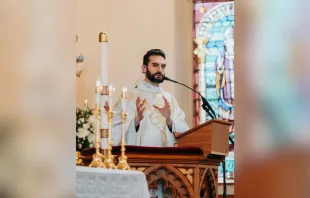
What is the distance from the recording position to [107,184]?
244 cm

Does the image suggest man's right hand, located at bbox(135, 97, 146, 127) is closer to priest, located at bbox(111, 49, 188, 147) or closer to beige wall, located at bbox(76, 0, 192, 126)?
priest, located at bbox(111, 49, 188, 147)

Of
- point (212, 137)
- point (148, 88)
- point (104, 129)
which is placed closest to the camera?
point (104, 129)

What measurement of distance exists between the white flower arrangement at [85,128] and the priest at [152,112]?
301 millimetres

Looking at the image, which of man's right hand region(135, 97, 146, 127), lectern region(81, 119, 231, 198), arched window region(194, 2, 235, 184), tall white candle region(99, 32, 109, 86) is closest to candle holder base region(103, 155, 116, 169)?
tall white candle region(99, 32, 109, 86)

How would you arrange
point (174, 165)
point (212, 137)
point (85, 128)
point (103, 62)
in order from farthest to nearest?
1. point (85, 128)
2. point (212, 137)
3. point (174, 165)
4. point (103, 62)

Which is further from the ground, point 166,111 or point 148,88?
point 148,88

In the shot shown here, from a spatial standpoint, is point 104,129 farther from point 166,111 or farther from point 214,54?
Result: point 214,54

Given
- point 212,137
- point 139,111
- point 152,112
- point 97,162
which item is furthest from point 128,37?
point 97,162

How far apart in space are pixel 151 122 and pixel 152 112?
0.43 feet

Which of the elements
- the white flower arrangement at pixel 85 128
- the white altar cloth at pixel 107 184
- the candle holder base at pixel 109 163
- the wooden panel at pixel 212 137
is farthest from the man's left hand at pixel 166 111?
the white altar cloth at pixel 107 184

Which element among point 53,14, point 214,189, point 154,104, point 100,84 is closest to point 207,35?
point 154,104

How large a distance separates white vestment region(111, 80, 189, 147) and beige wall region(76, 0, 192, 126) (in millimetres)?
1069

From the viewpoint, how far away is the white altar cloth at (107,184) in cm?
237

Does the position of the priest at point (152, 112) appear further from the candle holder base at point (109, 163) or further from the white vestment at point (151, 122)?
the candle holder base at point (109, 163)
